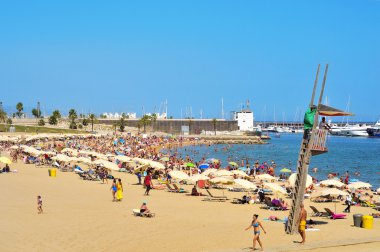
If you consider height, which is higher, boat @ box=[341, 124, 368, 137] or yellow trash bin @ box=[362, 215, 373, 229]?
boat @ box=[341, 124, 368, 137]

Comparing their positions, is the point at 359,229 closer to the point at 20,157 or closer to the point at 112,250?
the point at 112,250

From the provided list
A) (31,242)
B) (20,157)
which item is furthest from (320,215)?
(20,157)

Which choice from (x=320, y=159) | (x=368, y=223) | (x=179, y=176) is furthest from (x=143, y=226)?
(x=320, y=159)

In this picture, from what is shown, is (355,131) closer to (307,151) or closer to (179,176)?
(179,176)

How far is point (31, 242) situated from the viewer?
13.8 metres

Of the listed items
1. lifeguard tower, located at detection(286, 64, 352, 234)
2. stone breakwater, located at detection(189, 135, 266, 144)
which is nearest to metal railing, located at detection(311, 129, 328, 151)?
lifeguard tower, located at detection(286, 64, 352, 234)

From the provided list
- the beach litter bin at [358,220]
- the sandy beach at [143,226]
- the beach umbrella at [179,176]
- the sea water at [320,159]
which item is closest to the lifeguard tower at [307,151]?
the sandy beach at [143,226]

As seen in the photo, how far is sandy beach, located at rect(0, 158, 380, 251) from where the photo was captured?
45.0ft

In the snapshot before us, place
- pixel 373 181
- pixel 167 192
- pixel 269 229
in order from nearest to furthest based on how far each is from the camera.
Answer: pixel 269 229 → pixel 167 192 → pixel 373 181

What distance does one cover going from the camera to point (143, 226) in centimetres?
1630

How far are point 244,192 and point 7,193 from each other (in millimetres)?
11451

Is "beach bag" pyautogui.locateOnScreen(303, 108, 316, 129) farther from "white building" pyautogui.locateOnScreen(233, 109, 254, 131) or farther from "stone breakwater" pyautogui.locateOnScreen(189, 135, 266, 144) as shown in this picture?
"white building" pyautogui.locateOnScreen(233, 109, 254, 131)

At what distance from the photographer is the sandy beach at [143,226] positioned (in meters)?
13.7

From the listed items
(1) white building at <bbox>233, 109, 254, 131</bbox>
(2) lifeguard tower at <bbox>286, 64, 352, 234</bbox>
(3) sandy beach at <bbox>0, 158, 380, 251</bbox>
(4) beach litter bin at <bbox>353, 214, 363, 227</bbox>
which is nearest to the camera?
(3) sandy beach at <bbox>0, 158, 380, 251</bbox>
